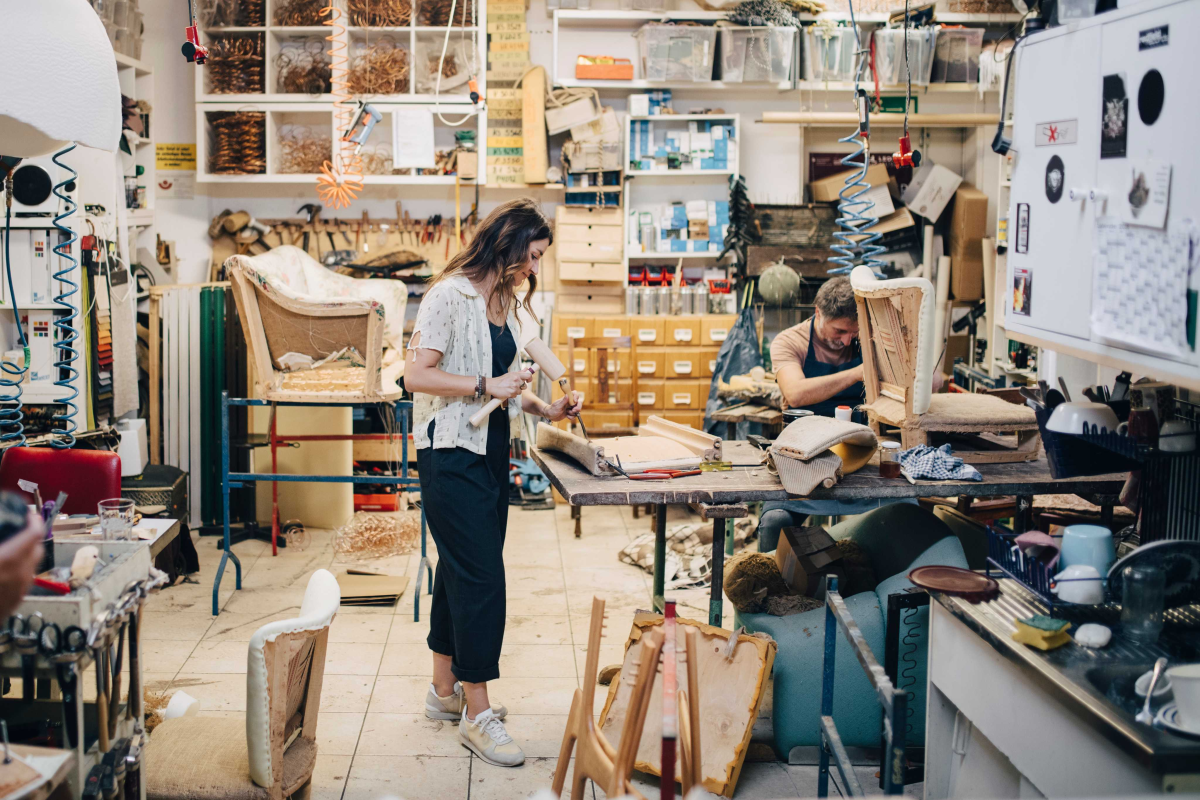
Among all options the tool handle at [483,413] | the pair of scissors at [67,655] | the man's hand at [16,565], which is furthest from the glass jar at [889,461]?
the man's hand at [16,565]

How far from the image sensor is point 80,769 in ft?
6.45

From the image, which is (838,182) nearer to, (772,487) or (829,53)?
(829,53)

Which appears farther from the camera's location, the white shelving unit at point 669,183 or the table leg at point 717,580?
the white shelving unit at point 669,183

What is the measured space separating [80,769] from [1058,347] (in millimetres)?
2320

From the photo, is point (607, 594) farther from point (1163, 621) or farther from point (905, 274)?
point (905, 274)

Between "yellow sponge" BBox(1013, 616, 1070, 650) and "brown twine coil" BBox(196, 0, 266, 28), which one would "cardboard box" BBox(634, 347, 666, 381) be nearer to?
"brown twine coil" BBox(196, 0, 266, 28)

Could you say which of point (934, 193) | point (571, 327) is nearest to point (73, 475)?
point (571, 327)

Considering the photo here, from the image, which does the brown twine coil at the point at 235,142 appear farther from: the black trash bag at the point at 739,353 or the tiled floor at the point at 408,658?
the black trash bag at the point at 739,353

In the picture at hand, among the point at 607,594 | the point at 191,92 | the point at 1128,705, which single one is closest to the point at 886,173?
the point at 607,594

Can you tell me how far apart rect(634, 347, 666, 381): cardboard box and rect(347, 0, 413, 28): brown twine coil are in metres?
2.67

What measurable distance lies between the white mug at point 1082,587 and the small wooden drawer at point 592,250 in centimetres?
521

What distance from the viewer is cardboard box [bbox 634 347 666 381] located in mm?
6898

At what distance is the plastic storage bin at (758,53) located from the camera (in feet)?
22.5

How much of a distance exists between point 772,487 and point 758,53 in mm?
4566
